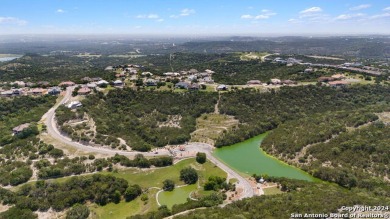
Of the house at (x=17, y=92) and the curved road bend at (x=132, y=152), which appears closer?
the curved road bend at (x=132, y=152)

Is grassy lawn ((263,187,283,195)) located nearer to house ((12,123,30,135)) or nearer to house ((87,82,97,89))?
house ((12,123,30,135))

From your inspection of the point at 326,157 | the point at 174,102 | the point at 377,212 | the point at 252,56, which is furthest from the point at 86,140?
the point at 252,56

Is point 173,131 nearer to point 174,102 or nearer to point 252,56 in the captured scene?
point 174,102

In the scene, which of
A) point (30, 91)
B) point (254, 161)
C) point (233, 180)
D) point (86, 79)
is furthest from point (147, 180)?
point (86, 79)

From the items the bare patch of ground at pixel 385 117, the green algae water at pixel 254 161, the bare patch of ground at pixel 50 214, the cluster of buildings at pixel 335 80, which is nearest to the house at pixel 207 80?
the cluster of buildings at pixel 335 80

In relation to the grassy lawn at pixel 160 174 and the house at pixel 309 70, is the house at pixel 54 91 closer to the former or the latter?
the grassy lawn at pixel 160 174

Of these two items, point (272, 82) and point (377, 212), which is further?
point (272, 82)

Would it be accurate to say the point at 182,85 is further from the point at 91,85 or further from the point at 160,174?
the point at 160,174
